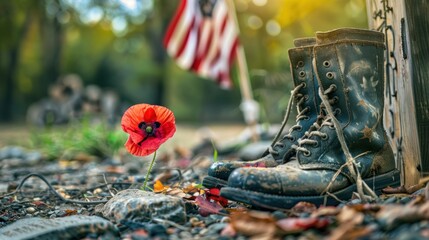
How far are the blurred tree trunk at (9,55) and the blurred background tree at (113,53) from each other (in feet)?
0.10

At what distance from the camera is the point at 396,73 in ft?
7.18

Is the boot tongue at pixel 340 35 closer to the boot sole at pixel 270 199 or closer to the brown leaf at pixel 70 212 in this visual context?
the boot sole at pixel 270 199

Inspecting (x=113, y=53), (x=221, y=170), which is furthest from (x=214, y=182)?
(x=113, y=53)

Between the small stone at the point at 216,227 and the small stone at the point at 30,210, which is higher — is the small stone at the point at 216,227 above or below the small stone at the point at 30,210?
above

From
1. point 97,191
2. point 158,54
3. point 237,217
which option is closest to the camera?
point 237,217

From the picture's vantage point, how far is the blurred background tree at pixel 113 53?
56.3ft

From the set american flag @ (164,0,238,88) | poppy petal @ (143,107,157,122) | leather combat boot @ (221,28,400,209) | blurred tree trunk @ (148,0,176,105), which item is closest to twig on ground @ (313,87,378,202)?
leather combat boot @ (221,28,400,209)

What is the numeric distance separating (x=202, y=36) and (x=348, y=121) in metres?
3.93

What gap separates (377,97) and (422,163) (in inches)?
10.4

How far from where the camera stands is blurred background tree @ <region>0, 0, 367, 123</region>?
1717cm

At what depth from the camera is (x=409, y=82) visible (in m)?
1.97

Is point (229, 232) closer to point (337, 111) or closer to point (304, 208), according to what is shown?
point (304, 208)

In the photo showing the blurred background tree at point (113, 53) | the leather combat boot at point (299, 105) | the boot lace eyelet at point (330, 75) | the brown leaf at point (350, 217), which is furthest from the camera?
the blurred background tree at point (113, 53)

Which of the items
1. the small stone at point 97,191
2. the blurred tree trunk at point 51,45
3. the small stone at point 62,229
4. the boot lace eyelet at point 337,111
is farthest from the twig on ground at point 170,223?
the blurred tree trunk at point 51,45
